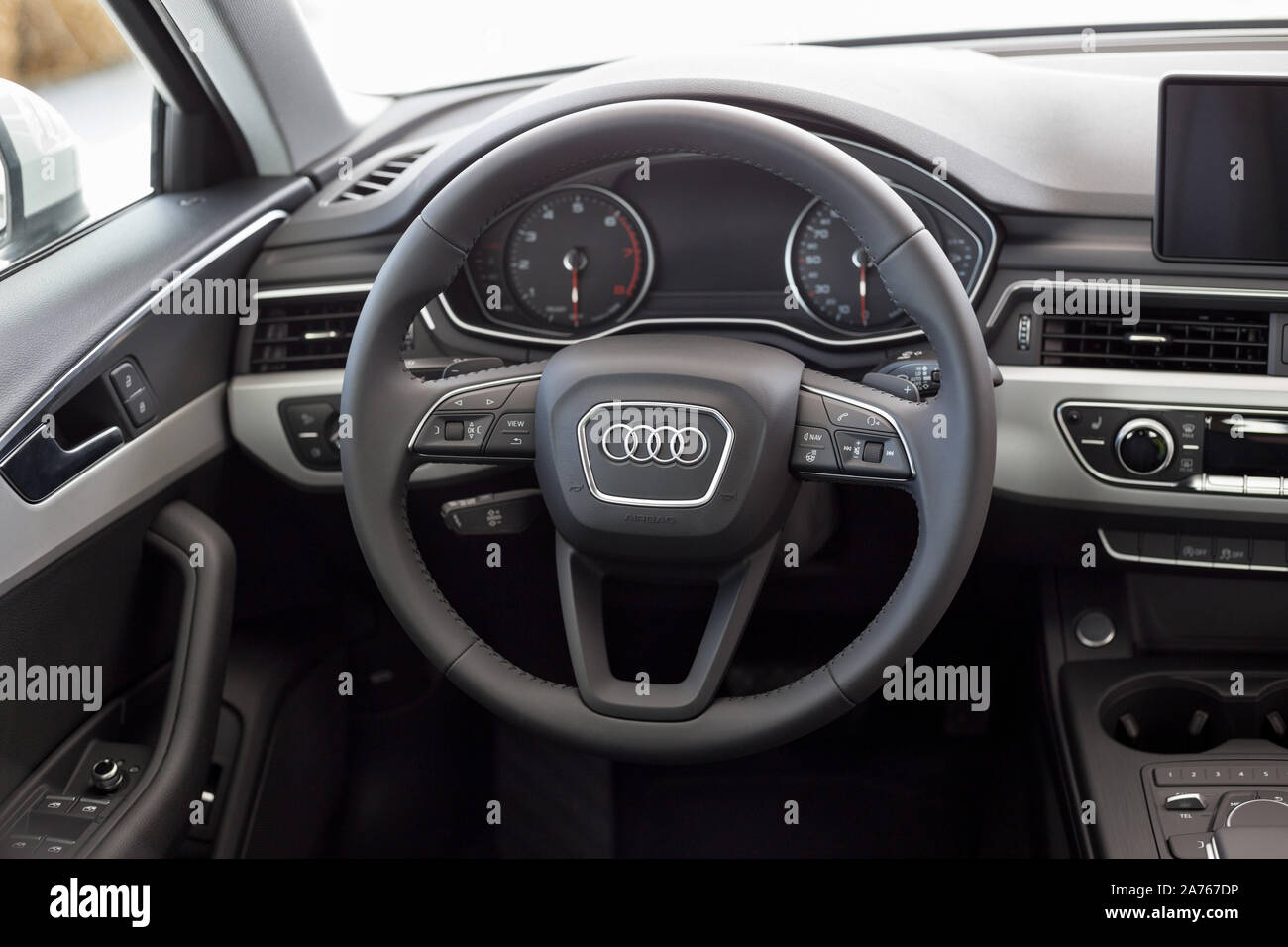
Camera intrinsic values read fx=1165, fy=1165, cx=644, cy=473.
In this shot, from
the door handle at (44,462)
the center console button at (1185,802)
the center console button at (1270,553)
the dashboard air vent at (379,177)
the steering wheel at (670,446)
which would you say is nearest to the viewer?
the steering wheel at (670,446)

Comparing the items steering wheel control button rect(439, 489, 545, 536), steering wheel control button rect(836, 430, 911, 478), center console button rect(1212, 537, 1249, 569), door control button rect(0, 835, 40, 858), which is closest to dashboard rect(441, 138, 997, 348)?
steering wheel control button rect(439, 489, 545, 536)

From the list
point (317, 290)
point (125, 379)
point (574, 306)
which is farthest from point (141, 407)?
point (574, 306)

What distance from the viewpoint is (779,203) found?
5.26 ft

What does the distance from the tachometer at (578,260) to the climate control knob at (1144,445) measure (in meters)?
0.66

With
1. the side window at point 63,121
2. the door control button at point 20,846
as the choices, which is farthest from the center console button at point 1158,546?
the side window at point 63,121

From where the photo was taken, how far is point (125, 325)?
4.76 ft

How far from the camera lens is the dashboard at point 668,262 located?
1562 millimetres

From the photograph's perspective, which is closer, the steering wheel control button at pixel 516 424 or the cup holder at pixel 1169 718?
the steering wheel control button at pixel 516 424

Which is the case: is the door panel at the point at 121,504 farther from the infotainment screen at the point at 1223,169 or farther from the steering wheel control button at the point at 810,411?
the infotainment screen at the point at 1223,169

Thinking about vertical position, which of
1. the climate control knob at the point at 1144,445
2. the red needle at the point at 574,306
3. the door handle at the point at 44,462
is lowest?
the climate control knob at the point at 1144,445

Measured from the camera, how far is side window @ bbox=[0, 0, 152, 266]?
162 cm

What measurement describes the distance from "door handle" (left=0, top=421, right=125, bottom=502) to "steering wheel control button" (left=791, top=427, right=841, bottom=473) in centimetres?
83

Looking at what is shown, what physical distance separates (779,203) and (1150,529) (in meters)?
0.65

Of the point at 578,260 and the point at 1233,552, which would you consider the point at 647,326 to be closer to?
the point at 578,260
